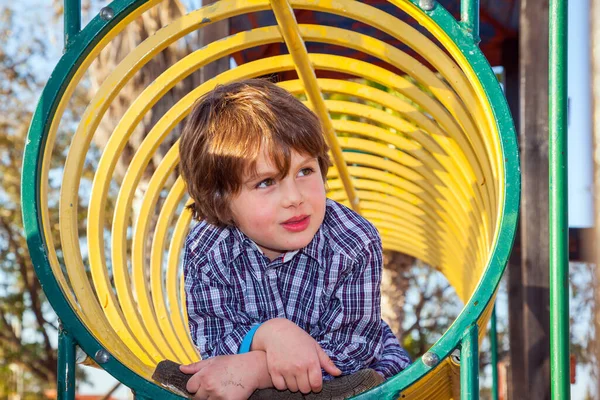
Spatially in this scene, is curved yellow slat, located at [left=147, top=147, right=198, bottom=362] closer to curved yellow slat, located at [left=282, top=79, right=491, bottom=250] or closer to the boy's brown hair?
curved yellow slat, located at [left=282, top=79, right=491, bottom=250]

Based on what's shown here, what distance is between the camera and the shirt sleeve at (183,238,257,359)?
224cm

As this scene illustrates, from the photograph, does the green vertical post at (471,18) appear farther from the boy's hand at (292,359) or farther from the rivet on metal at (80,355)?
the rivet on metal at (80,355)

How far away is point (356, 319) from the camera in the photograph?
86.0 inches

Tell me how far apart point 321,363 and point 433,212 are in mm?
2480

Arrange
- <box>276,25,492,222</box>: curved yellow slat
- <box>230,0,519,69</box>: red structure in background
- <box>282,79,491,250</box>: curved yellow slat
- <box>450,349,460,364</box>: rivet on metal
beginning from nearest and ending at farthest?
<box>450,349,460,364</box>: rivet on metal
<box>276,25,492,222</box>: curved yellow slat
<box>282,79,491,250</box>: curved yellow slat
<box>230,0,519,69</box>: red structure in background

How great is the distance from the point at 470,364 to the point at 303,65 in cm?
142

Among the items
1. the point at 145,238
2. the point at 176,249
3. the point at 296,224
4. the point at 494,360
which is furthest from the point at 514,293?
the point at 296,224

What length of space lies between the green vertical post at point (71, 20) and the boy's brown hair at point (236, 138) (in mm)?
449

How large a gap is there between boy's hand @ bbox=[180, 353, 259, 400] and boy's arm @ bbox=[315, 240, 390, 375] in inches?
10.7

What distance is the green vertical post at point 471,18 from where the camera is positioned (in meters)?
2.02

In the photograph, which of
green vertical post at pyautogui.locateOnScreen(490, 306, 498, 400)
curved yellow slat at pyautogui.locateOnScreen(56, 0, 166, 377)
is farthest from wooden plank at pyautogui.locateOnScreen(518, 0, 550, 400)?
curved yellow slat at pyautogui.locateOnScreen(56, 0, 166, 377)

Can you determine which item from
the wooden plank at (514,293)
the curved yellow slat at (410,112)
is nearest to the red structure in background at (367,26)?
the wooden plank at (514,293)

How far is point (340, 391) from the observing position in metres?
1.98

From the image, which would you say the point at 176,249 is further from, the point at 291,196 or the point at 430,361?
the point at 430,361
